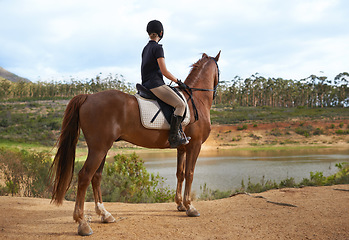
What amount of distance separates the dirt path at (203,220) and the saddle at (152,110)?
1.60 metres

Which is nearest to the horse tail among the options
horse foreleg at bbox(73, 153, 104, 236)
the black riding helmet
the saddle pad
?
horse foreleg at bbox(73, 153, 104, 236)

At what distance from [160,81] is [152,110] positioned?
54cm

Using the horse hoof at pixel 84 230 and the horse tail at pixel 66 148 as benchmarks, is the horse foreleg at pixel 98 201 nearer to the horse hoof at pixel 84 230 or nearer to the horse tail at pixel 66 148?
the horse tail at pixel 66 148

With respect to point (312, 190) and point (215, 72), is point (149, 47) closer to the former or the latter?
point (215, 72)

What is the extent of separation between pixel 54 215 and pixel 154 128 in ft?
8.64

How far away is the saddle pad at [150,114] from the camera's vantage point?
410 centimetres

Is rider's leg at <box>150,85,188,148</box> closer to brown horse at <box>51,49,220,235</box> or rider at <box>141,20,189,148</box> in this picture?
rider at <box>141,20,189,148</box>

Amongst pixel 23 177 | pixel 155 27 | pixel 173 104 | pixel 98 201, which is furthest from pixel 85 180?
pixel 23 177

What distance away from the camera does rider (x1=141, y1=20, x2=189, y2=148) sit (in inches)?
169

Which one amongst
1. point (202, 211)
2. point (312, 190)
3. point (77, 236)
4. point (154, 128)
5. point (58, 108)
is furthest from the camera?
point (58, 108)

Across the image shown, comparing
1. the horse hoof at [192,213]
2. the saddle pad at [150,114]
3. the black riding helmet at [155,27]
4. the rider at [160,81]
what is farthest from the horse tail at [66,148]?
the horse hoof at [192,213]

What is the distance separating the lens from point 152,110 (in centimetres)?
420

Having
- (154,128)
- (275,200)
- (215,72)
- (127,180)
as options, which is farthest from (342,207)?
(127,180)

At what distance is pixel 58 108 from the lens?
4703cm
